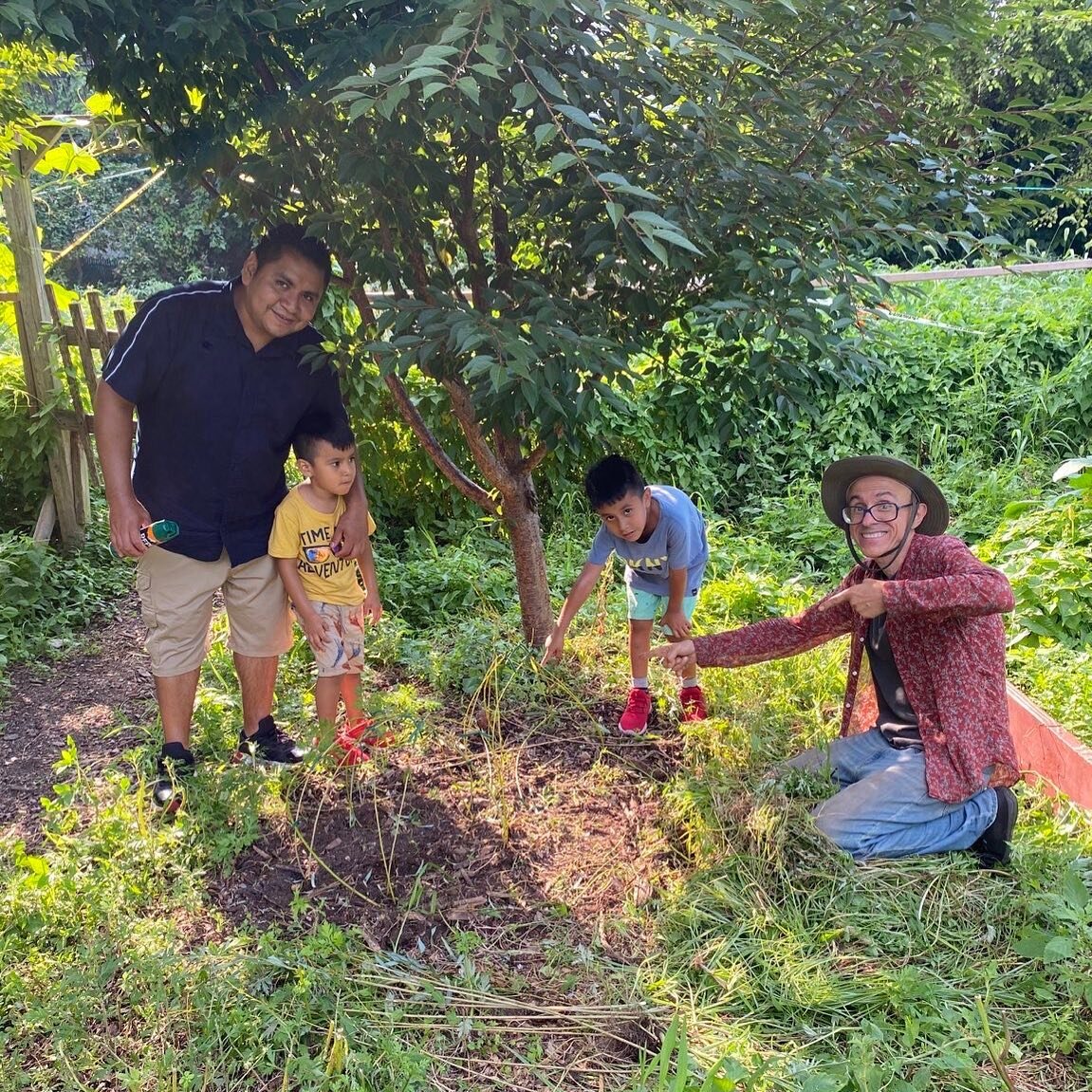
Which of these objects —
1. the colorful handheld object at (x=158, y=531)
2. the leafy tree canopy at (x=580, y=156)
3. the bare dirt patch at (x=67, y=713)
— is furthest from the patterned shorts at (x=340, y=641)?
the leafy tree canopy at (x=580, y=156)

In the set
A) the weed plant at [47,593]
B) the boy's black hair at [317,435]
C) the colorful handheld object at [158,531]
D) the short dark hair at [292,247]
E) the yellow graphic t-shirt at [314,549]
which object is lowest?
the weed plant at [47,593]

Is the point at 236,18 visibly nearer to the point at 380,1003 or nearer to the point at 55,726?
the point at 380,1003

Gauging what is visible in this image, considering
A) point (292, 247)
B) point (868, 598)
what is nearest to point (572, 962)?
point (868, 598)

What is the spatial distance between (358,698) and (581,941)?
1174 millimetres

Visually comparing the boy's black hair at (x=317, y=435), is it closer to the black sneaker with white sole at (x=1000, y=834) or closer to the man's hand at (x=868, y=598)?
the man's hand at (x=868, y=598)

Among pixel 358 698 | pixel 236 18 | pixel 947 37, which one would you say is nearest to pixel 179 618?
pixel 358 698

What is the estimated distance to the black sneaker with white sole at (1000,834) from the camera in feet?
9.24

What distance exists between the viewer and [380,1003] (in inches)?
91.2

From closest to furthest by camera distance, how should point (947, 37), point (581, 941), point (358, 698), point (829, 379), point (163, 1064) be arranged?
point (163, 1064) → point (947, 37) → point (581, 941) → point (358, 698) → point (829, 379)

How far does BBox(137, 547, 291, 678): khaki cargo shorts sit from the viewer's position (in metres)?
3.16

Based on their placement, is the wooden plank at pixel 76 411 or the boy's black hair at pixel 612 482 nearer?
the boy's black hair at pixel 612 482

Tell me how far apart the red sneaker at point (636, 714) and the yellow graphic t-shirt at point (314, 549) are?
1.02 m

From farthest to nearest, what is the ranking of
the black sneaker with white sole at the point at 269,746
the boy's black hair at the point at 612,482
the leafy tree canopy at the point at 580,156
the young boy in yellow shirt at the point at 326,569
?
the black sneaker with white sole at the point at 269,746 < the boy's black hair at the point at 612,482 < the young boy in yellow shirt at the point at 326,569 < the leafy tree canopy at the point at 580,156

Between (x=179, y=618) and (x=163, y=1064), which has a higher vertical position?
(x=179, y=618)
